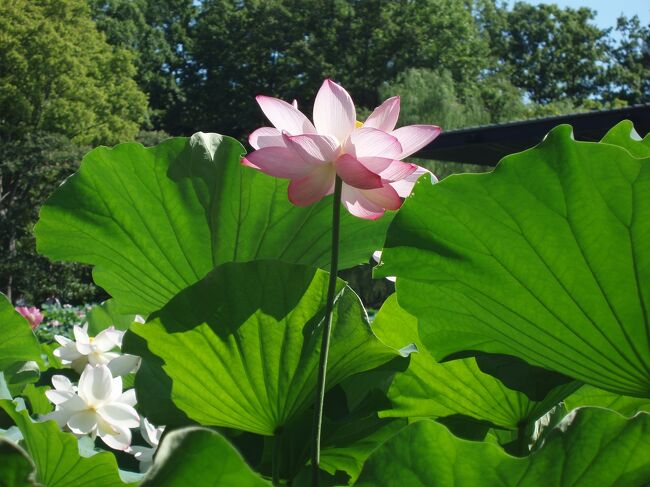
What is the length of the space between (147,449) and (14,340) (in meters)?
0.14

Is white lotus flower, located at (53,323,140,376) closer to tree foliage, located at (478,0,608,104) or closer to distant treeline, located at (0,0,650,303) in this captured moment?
distant treeline, located at (0,0,650,303)

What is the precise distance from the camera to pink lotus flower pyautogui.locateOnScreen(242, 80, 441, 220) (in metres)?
0.46

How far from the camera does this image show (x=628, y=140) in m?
0.50

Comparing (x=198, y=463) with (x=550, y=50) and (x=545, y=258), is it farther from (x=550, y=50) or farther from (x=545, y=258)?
(x=550, y=50)

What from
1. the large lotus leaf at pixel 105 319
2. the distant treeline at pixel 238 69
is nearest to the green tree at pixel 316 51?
the distant treeline at pixel 238 69

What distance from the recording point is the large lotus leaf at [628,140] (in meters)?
0.48

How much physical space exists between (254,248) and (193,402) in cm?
16

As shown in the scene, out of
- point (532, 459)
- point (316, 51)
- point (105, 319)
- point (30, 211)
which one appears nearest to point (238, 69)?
point (316, 51)

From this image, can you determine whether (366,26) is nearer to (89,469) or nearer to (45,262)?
(45,262)

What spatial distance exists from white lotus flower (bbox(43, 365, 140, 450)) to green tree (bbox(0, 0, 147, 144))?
17326mm

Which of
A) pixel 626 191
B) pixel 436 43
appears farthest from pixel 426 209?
pixel 436 43

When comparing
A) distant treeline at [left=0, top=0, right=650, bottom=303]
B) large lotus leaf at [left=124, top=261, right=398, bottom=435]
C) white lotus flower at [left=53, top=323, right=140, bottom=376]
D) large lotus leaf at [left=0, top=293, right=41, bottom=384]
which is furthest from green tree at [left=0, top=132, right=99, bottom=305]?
large lotus leaf at [left=124, top=261, right=398, bottom=435]

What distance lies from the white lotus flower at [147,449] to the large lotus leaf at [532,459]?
32 cm

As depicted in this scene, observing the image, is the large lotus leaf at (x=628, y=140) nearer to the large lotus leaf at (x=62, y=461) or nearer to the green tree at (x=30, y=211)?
the large lotus leaf at (x=62, y=461)
